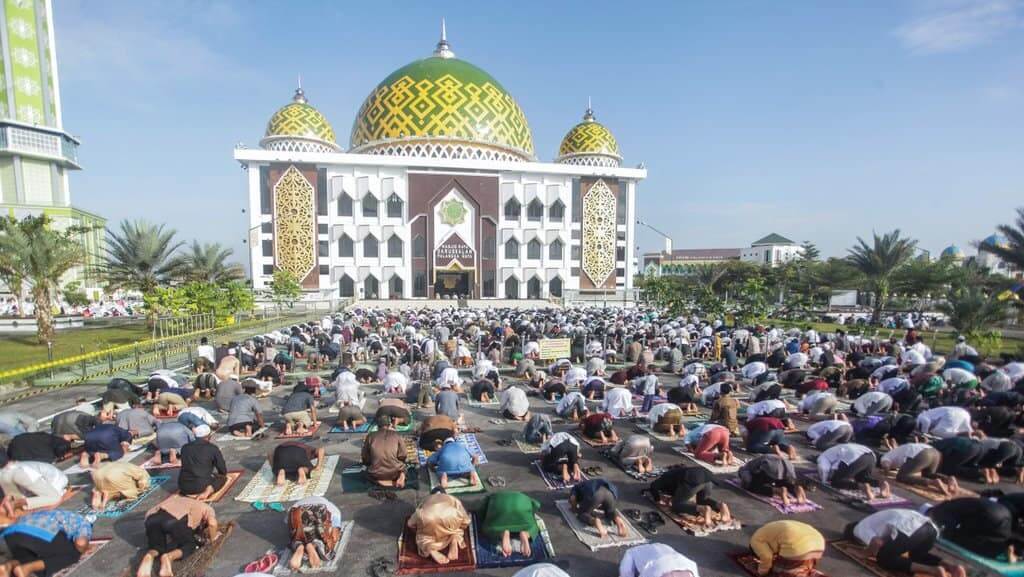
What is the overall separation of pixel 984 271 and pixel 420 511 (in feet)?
92.7

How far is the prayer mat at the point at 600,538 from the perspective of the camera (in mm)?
5449

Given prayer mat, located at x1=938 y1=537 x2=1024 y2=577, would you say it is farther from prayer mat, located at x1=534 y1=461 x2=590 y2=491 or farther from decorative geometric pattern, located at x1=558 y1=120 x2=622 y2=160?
decorative geometric pattern, located at x1=558 y1=120 x2=622 y2=160

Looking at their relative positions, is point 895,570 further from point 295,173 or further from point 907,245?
point 295,173

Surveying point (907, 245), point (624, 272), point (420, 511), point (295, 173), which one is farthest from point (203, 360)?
point (624, 272)

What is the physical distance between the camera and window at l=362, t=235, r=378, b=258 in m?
39.7

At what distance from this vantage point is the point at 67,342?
63.2ft

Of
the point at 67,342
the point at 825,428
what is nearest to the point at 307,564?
the point at 825,428

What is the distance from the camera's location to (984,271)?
71.9 ft

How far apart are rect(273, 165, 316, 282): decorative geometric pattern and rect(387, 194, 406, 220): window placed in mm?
6091

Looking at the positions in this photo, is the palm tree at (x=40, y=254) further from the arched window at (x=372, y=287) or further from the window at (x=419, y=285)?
the window at (x=419, y=285)

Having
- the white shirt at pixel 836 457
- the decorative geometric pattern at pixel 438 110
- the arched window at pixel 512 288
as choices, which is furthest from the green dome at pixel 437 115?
the white shirt at pixel 836 457

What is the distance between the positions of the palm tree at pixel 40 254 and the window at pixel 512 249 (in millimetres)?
28612

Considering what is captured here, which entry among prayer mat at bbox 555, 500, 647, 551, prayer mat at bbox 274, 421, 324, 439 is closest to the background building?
prayer mat at bbox 274, 421, 324, 439

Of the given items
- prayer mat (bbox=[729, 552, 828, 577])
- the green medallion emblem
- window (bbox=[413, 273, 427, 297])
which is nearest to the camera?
prayer mat (bbox=[729, 552, 828, 577])
